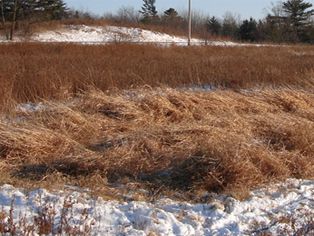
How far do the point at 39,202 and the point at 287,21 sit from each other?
59.0 metres

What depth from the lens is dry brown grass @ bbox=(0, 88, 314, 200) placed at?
5.31 meters

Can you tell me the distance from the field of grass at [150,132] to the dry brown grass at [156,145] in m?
0.01

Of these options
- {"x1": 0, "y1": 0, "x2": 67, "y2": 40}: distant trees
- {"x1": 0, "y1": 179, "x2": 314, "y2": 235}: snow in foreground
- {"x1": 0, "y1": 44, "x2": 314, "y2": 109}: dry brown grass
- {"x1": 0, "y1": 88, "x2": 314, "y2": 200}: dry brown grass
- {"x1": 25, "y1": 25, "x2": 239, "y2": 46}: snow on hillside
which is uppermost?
{"x1": 0, "y1": 0, "x2": 67, "y2": 40}: distant trees

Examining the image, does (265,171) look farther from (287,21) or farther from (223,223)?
(287,21)

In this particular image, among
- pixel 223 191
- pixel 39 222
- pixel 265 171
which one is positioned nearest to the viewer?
pixel 39 222

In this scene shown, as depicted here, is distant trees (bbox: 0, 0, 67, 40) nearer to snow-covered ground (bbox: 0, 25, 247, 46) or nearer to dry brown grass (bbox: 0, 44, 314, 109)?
snow-covered ground (bbox: 0, 25, 247, 46)

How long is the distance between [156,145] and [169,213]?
1789 mm

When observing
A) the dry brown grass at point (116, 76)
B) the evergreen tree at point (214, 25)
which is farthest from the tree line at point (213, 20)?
the dry brown grass at point (116, 76)

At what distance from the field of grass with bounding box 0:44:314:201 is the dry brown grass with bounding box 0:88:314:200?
0.04 feet

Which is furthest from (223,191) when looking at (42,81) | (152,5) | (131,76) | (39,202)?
(152,5)

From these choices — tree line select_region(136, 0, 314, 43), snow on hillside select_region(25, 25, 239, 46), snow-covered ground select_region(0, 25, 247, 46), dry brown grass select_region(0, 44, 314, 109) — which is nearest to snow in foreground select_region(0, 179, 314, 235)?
dry brown grass select_region(0, 44, 314, 109)

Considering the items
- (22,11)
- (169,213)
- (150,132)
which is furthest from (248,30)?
(169,213)

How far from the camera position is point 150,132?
6.73 meters

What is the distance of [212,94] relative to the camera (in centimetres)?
969
